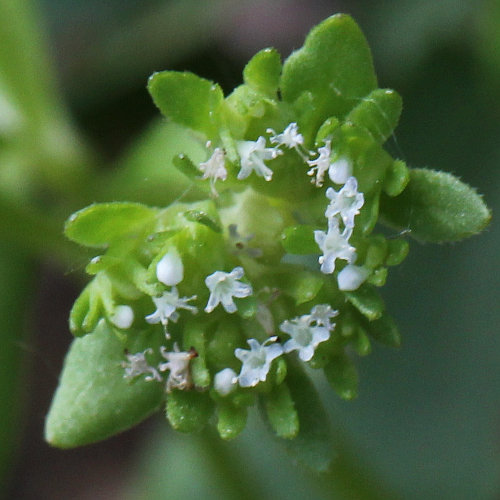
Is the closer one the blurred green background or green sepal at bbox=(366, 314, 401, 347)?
green sepal at bbox=(366, 314, 401, 347)

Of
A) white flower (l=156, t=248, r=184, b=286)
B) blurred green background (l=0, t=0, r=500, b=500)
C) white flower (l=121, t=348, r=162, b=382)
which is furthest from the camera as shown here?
blurred green background (l=0, t=0, r=500, b=500)

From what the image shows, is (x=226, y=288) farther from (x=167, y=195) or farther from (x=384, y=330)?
(x=167, y=195)

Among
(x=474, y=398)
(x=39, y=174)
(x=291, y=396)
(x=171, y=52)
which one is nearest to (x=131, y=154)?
(x=39, y=174)

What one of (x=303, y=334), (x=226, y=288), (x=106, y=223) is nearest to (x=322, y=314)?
(x=303, y=334)

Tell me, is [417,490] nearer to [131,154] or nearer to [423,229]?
[131,154]

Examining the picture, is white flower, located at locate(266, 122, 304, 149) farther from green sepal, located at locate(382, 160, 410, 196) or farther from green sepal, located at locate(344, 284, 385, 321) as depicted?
green sepal, located at locate(344, 284, 385, 321)

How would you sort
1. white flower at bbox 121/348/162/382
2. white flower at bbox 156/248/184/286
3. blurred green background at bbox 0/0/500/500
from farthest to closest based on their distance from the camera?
blurred green background at bbox 0/0/500/500
white flower at bbox 121/348/162/382
white flower at bbox 156/248/184/286

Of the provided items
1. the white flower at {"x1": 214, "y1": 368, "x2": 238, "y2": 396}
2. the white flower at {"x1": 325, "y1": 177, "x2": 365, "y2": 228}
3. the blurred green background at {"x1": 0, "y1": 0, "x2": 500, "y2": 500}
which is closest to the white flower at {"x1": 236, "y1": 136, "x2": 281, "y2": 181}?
the white flower at {"x1": 325, "y1": 177, "x2": 365, "y2": 228}

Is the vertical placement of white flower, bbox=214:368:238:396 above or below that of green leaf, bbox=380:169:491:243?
below
